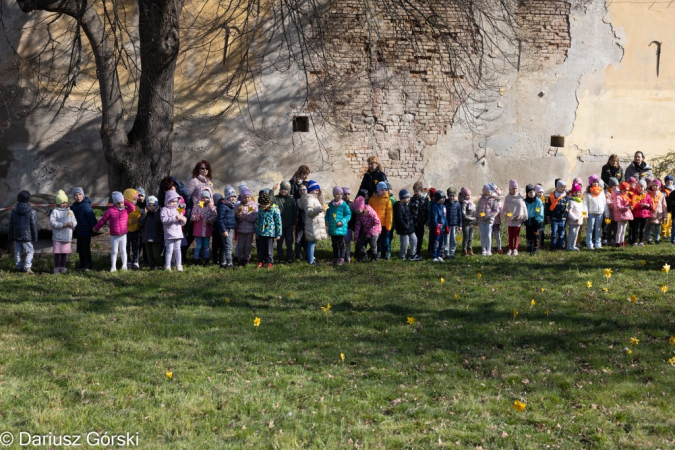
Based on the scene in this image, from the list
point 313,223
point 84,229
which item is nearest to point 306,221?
point 313,223

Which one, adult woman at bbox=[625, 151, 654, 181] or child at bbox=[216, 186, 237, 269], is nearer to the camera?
child at bbox=[216, 186, 237, 269]

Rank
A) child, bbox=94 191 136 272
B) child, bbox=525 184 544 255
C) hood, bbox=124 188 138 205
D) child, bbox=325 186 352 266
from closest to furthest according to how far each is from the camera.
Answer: child, bbox=94 191 136 272
hood, bbox=124 188 138 205
child, bbox=325 186 352 266
child, bbox=525 184 544 255

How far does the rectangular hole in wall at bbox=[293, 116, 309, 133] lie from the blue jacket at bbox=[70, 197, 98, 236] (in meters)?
6.56

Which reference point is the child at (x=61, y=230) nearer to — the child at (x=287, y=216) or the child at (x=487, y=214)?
the child at (x=287, y=216)

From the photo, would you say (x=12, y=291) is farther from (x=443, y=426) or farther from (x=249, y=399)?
(x=443, y=426)

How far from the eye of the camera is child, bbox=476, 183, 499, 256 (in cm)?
1209

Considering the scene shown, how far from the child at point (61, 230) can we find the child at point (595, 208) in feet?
29.7

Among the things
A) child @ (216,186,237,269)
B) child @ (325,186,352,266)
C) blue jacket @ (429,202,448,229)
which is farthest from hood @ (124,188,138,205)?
blue jacket @ (429,202,448,229)

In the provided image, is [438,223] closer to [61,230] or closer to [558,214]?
[558,214]

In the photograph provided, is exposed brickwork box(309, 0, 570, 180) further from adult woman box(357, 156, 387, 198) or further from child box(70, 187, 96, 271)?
child box(70, 187, 96, 271)

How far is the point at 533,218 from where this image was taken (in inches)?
480

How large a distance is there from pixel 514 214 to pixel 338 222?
317 cm

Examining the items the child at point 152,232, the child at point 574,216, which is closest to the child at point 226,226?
the child at point 152,232

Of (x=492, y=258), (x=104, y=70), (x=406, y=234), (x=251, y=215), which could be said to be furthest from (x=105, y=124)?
(x=492, y=258)
